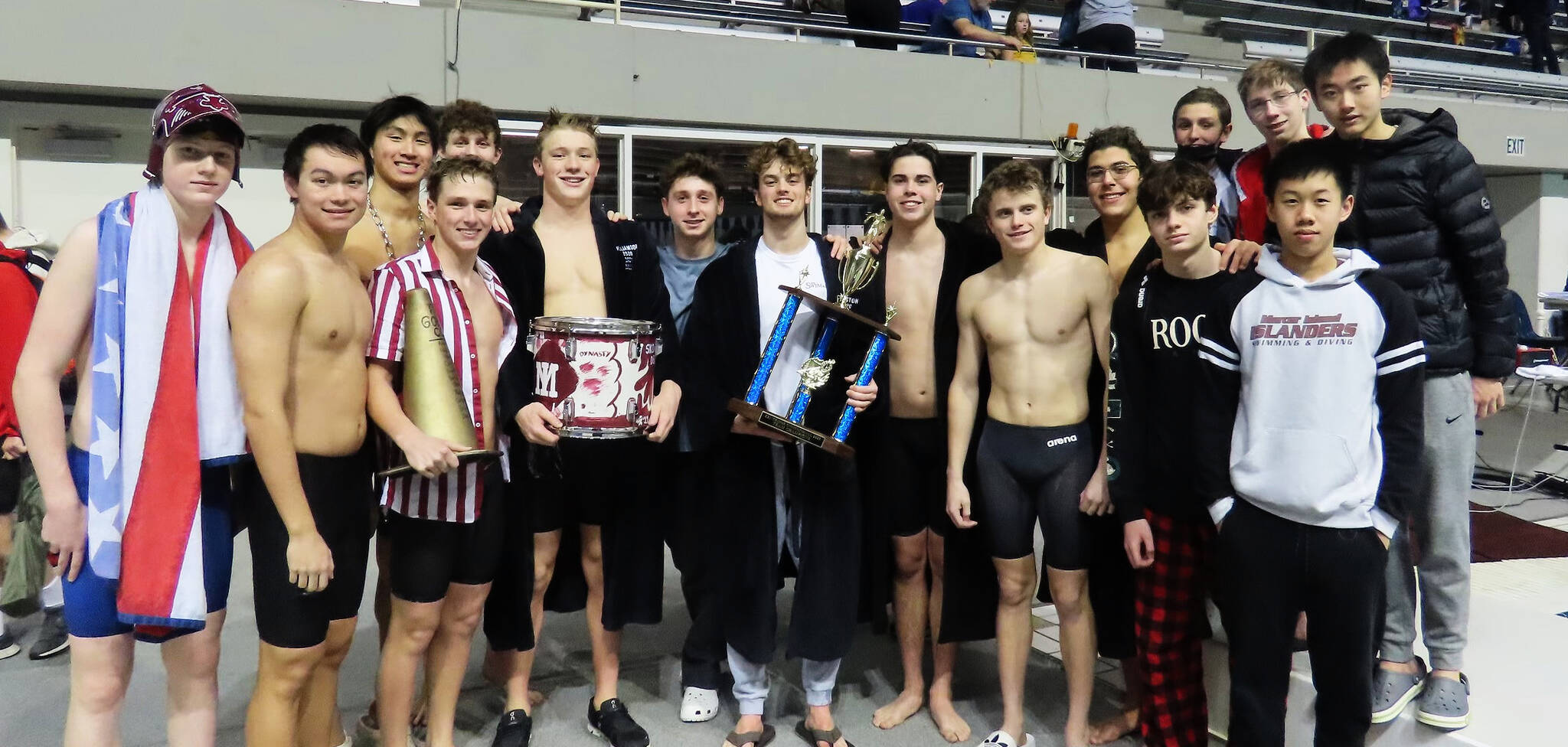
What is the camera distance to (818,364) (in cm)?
289

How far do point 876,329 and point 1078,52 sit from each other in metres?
7.15

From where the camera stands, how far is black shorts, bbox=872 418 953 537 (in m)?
3.27

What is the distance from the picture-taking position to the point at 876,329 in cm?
290

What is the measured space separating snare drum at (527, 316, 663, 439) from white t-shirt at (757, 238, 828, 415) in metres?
0.48

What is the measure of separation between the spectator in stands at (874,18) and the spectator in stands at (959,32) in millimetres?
386

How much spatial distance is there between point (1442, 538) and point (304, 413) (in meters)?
2.85

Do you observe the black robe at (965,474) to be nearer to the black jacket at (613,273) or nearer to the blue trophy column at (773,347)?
the blue trophy column at (773,347)

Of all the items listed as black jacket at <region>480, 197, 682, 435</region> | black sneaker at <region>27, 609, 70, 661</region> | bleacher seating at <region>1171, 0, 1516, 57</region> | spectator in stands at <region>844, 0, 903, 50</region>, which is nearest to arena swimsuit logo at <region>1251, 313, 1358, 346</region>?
black jacket at <region>480, 197, 682, 435</region>

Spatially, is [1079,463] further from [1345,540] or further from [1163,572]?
[1345,540]

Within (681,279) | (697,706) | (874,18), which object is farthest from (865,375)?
(874,18)

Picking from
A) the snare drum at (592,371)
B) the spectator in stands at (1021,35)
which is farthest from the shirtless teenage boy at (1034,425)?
the spectator in stands at (1021,35)

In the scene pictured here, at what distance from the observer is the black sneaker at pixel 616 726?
312cm

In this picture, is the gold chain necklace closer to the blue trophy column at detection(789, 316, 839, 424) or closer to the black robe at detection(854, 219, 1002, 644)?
the blue trophy column at detection(789, 316, 839, 424)

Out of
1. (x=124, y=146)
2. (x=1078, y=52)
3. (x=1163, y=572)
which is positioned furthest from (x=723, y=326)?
(x=1078, y=52)
